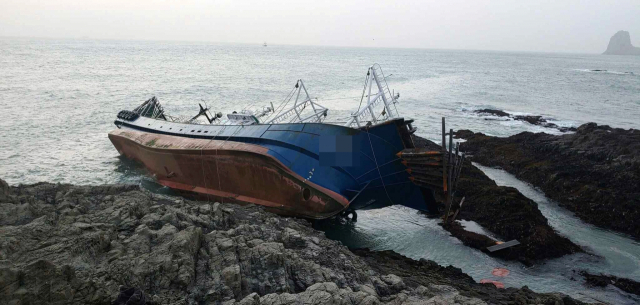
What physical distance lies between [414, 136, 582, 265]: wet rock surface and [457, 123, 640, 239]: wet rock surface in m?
2.94

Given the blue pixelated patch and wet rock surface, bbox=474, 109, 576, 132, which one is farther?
wet rock surface, bbox=474, 109, 576, 132

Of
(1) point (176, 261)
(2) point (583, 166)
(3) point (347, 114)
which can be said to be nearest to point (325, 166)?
(1) point (176, 261)

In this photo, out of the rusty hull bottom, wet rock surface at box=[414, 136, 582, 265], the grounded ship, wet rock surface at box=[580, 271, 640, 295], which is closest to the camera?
wet rock surface at box=[580, 271, 640, 295]

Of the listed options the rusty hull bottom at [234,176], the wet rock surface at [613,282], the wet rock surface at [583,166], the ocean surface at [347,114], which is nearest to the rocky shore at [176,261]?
the rusty hull bottom at [234,176]

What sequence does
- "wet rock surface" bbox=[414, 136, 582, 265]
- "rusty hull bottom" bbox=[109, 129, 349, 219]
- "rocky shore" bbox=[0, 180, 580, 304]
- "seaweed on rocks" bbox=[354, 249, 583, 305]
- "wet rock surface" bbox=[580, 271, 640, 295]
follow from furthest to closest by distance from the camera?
"rusty hull bottom" bbox=[109, 129, 349, 219] → "wet rock surface" bbox=[414, 136, 582, 265] → "wet rock surface" bbox=[580, 271, 640, 295] → "seaweed on rocks" bbox=[354, 249, 583, 305] → "rocky shore" bbox=[0, 180, 580, 304]

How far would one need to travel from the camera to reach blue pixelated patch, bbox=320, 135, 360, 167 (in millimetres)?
13789

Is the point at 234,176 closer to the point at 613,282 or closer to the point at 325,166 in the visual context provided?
the point at 325,166

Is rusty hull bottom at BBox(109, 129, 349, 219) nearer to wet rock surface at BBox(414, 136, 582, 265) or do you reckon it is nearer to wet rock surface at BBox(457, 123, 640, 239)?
wet rock surface at BBox(414, 136, 582, 265)

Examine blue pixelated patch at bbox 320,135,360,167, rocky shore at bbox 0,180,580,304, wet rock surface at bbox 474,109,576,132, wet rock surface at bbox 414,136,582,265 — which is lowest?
wet rock surface at bbox 414,136,582,265

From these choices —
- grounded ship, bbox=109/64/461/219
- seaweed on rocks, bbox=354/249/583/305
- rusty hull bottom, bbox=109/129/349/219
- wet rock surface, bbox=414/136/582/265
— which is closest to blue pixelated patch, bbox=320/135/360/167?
grounded ship, bbox=109/64/461/219

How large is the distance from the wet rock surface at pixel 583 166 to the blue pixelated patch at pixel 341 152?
962 centimetres

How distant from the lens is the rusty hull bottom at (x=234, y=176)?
13.8 m

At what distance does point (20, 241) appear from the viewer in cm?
699

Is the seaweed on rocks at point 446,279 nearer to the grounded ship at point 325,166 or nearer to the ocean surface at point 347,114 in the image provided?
the ocean surface at point 347,114
